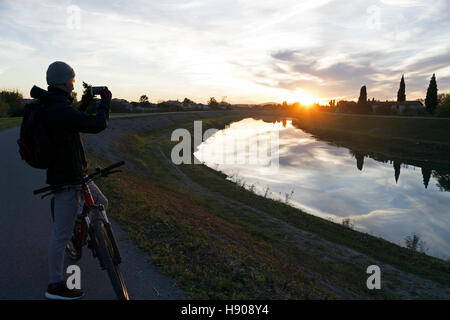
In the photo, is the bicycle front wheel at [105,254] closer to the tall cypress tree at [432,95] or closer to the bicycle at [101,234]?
the bicycle at [101,234]

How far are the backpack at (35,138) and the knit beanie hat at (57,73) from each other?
1.05 feet

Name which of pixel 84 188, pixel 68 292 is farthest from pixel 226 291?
pixel 84 188

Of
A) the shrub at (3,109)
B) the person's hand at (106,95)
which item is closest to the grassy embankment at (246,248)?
the person's hand at (106,95)

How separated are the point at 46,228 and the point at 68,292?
115 inches

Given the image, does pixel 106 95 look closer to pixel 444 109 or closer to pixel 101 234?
pixel 101 234

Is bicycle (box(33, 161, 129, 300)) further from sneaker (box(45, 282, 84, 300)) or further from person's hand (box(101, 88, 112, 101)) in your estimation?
person's hand (box(101, 88, 112, 101))

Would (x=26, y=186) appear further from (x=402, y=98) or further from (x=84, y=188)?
(x=402, y=98)

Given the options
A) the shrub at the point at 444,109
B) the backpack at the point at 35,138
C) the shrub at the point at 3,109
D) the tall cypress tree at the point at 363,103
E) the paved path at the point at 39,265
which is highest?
the tall cypress tree at the point at 363,103

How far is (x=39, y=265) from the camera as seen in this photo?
4562 millimetres

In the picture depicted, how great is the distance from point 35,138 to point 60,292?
2.10 metres

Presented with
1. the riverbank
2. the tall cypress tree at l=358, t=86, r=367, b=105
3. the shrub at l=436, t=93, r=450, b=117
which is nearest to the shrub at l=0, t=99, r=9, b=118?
the riverbank

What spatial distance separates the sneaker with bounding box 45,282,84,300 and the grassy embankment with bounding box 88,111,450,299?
1494 millimetres

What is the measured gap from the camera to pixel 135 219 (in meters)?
6.97

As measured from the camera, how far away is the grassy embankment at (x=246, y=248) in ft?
16.0
